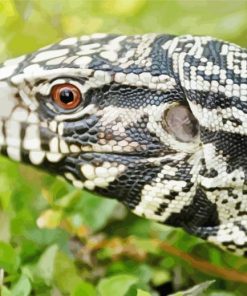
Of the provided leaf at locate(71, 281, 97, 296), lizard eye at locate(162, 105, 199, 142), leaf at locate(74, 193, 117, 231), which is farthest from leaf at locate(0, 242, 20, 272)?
lizard eye at locate(162, 105, 199, 142)

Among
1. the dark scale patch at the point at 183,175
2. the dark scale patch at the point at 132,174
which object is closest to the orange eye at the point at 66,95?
the dark scale patch at the point at 132,174

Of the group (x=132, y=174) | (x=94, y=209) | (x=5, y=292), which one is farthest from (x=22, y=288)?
(x=94, y=209)

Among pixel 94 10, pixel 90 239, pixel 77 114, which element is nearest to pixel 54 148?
pixel 77 114

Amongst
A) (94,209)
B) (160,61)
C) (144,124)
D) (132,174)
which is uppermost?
(160,61)

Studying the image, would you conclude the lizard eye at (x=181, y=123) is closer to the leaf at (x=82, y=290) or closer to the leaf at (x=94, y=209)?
the leaf at (x=82, y=290)

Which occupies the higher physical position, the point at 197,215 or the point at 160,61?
the point at 160,61

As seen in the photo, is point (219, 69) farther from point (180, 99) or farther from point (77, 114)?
point (77, 114)

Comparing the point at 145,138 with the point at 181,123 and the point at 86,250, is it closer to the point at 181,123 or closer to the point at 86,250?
the point at 181,123
